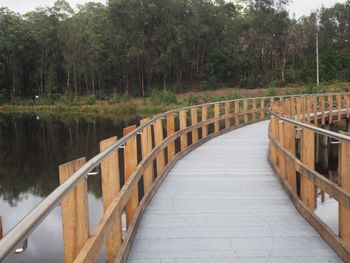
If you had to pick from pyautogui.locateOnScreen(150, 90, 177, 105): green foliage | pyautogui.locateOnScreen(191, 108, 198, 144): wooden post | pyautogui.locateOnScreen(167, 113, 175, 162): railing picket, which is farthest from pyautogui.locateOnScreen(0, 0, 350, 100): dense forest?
pyautogui.locateOnScreen(167, 113, 175, 162): railing picket

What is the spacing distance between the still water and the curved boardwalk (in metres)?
2.79

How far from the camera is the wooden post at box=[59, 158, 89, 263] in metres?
3.10

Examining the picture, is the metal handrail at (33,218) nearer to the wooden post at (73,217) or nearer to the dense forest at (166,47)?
the wooden post at (73,217)

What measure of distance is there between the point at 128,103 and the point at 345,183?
137ft

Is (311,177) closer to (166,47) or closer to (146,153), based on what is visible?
(146,153)

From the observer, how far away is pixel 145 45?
55.0m

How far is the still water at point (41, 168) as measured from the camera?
416 inches

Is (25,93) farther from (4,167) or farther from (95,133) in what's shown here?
(4,167)

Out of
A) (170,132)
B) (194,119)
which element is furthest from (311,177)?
(194,119)

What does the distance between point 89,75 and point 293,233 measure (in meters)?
62.2

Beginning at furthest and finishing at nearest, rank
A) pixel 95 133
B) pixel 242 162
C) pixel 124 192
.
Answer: pixel 95 133 → pixel 242 162 → pixel 124 192

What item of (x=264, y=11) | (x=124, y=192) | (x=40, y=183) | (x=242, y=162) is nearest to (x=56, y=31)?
(x=264, y=11)

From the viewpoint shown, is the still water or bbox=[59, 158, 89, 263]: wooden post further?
the still water

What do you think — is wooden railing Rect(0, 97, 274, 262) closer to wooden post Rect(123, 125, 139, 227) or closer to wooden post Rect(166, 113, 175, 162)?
wooden post Rect(123, 125, 139, 227)
